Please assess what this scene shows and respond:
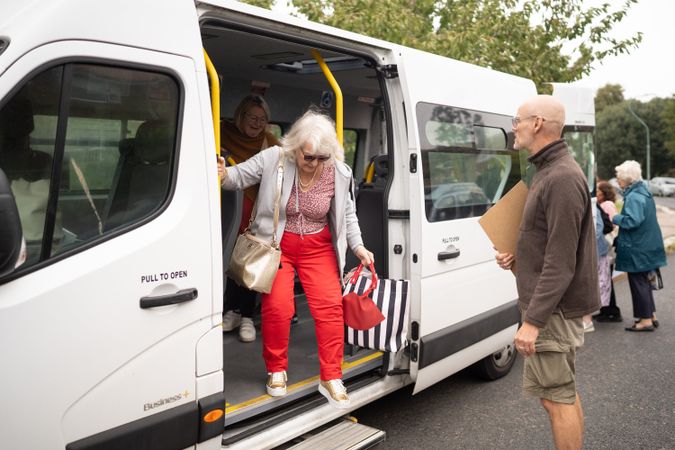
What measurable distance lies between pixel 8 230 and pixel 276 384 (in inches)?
73.4

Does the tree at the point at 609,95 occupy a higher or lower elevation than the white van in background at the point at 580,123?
higher

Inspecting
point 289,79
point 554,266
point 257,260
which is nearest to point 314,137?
point 257,260

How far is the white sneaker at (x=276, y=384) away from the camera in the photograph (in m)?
3.46

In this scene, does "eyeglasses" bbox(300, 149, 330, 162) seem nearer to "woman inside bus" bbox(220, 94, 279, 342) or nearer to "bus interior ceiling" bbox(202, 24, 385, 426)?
"bus interior ceiling" bbox(202, 24, 385, 426)

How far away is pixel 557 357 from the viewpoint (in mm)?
2961

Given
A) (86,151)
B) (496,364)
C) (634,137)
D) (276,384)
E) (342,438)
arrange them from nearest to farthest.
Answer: (86,151), (342,438), (276,384), (496,364), (634,137)

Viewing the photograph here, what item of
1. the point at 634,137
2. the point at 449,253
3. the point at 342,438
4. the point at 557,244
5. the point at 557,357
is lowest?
the point at 342,438

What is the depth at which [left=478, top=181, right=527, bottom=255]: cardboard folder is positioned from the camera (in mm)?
3125

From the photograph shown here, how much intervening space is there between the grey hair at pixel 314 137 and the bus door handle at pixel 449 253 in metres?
1.01

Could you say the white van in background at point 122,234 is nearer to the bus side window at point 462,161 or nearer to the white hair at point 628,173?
the bus side window at point 462,161

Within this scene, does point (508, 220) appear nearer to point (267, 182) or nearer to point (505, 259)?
point (505, 259)

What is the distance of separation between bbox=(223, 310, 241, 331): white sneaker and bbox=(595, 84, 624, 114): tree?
69317mm

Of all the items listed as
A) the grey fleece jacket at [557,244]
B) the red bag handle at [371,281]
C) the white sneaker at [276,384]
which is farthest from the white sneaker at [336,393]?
the grey fleece jacket at [557,244]

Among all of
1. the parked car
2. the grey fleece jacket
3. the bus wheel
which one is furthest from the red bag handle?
the parked car
